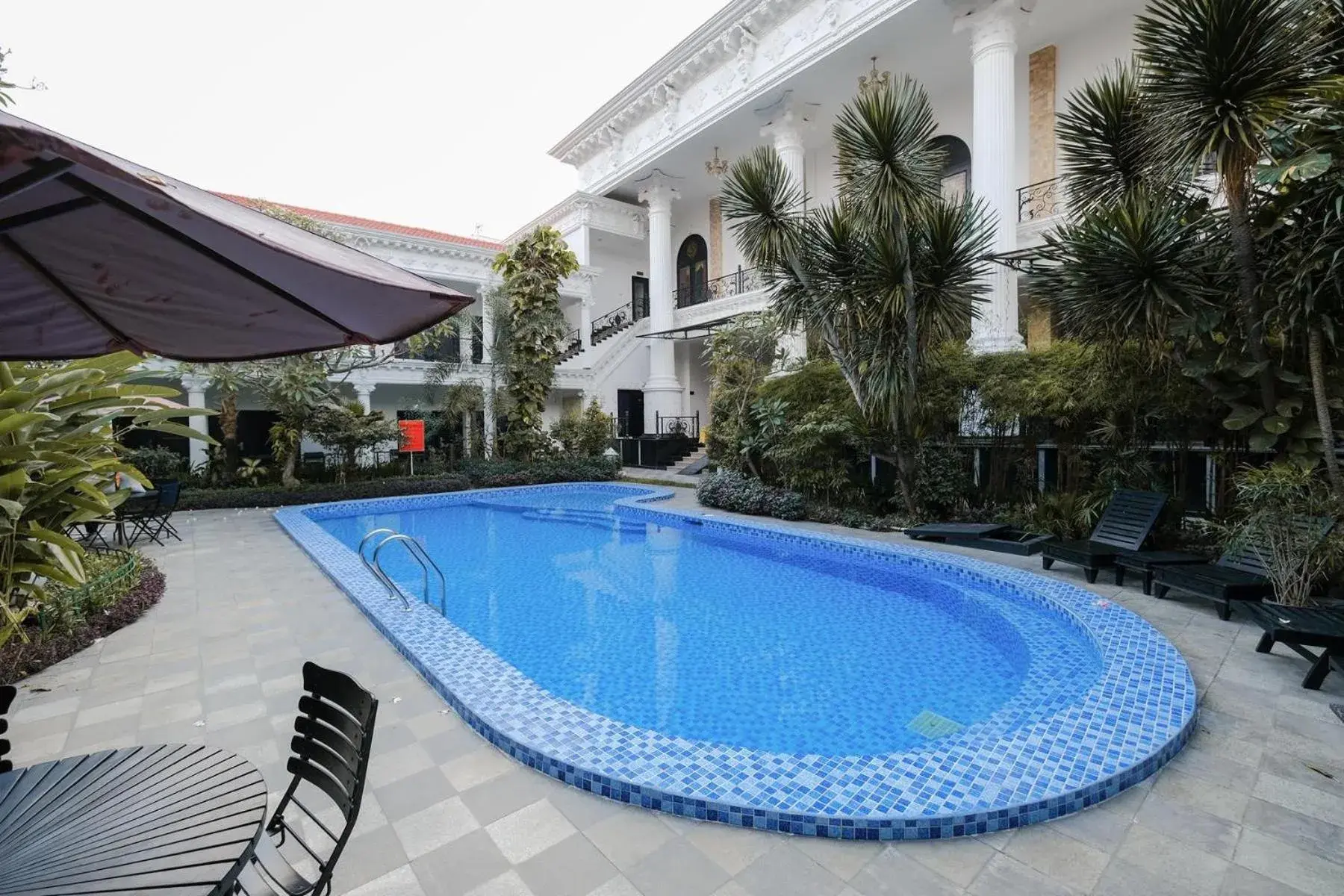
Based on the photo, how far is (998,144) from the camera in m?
10.7

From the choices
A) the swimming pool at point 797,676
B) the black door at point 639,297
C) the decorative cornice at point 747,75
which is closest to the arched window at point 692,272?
the black door at point 639,297

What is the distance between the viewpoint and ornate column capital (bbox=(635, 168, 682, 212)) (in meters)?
19.5

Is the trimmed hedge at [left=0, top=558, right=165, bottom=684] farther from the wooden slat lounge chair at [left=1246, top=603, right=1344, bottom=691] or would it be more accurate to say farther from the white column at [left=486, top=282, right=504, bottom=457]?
the white column at [left=486, top=282, right=504, bottom=457]

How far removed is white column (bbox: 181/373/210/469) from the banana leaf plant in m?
10.5

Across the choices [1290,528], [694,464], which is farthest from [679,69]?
[1290,528]

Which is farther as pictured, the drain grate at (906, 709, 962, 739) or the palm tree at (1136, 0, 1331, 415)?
A: the palm tree at (1136, 0, 1331, 415)

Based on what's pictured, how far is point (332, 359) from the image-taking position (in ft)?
44.8

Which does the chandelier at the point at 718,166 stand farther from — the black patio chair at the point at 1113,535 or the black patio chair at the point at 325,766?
the black patio chair at the point at 325,766

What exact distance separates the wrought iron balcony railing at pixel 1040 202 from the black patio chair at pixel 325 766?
13699 millimetres

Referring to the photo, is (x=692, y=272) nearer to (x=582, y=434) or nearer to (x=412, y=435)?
(x=582, y=434)

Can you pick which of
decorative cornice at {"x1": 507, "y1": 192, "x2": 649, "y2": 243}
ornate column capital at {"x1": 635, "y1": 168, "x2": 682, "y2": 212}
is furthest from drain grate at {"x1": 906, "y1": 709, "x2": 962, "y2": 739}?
decorative cornice at {"x1": 507, "y1": 192, "x2": 649, "y2": 243}

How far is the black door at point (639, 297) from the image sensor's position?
961 inches

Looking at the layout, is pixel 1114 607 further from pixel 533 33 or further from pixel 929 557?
pixel 533 33

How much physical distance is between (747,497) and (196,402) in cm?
1329
